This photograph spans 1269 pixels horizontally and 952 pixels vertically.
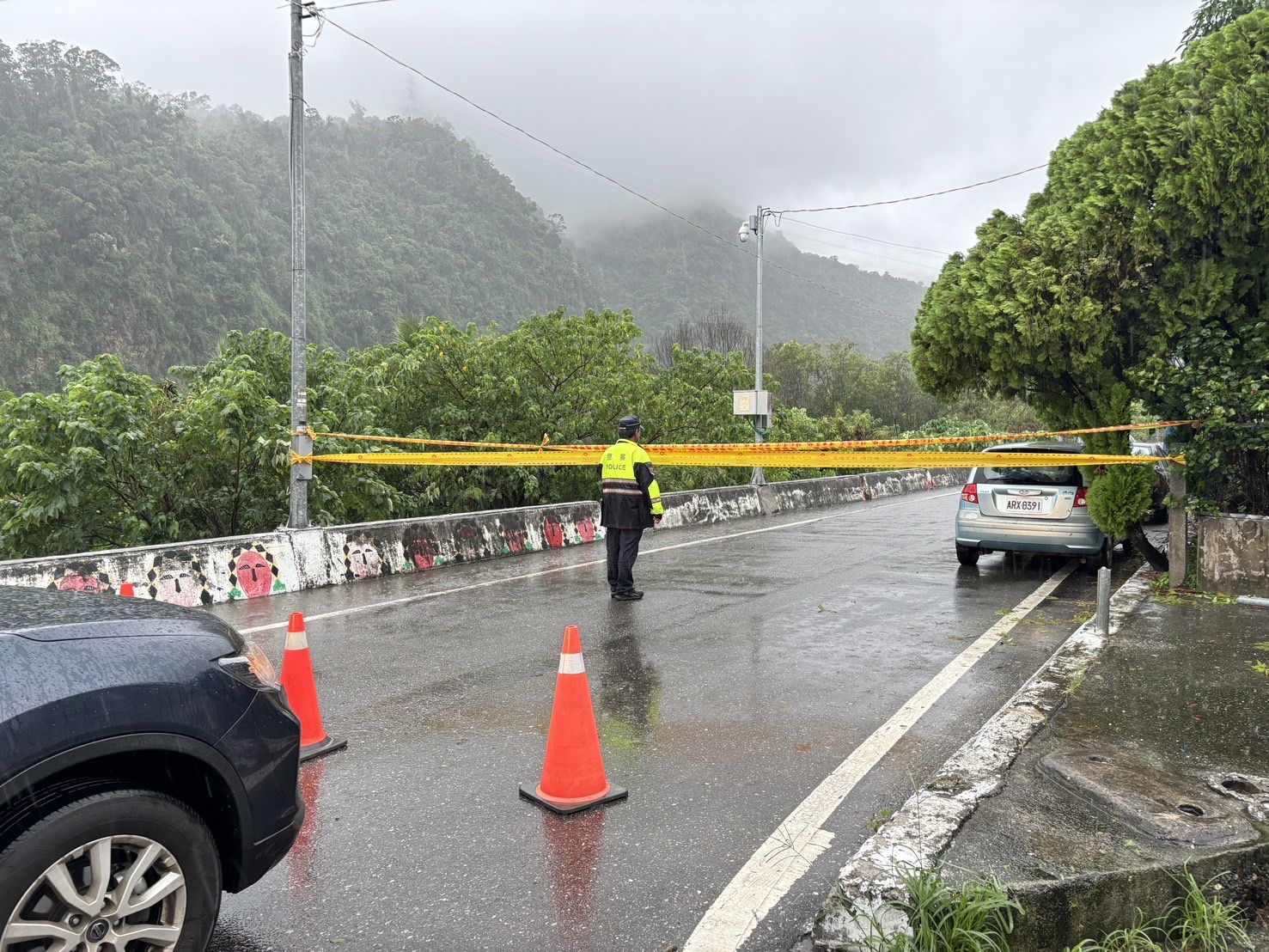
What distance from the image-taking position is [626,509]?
9.66 meters

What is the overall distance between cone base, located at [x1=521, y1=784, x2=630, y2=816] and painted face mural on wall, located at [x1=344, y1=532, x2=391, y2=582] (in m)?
7.14

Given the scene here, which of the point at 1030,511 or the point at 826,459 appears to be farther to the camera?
the point at 826,459

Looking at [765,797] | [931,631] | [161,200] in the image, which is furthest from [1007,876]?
[161,200]

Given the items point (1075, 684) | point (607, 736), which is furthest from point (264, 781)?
point (1075, 684)

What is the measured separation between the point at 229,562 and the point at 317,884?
6.81 meters

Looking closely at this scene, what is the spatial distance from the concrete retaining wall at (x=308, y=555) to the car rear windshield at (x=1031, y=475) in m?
6.27

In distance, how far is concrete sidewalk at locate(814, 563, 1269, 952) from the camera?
3.13 metres

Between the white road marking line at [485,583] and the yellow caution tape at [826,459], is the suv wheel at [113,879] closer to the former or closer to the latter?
the white road marking line at [485,583]

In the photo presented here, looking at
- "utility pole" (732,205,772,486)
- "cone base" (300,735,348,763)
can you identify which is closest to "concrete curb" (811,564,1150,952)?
"cone base" (300,735,348,763)

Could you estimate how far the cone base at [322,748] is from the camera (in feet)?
16.1

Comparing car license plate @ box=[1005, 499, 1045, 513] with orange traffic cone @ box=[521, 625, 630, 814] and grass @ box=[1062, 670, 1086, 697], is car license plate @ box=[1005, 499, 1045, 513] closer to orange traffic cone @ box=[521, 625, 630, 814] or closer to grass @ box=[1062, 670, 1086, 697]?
grass @ box=[1062, 670, 1086, 697]

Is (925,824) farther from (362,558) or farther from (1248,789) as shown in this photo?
(362,558)

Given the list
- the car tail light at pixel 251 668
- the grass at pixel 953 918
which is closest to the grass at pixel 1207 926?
the grass at pixel 953 918

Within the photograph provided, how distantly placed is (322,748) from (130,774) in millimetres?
2326
